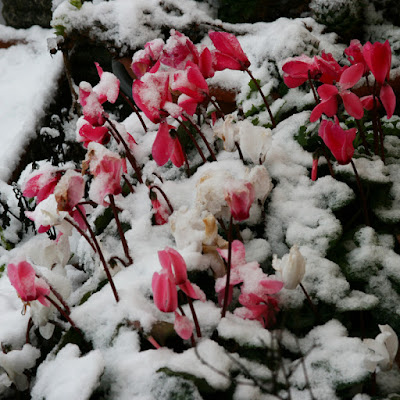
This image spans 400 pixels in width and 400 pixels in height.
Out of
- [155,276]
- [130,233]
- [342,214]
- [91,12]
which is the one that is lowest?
[342,214]

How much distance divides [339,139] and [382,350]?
386mm

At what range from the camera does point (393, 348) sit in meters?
0.68

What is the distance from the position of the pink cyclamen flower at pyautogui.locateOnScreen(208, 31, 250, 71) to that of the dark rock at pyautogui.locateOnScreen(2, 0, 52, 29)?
235 centimetres

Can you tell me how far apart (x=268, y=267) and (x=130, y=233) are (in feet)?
1.04

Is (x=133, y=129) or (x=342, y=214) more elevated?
(x=133, y=129)

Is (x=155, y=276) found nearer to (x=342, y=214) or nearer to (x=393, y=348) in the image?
(x=393, y=348)

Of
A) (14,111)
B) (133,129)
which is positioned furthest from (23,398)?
(14,111)

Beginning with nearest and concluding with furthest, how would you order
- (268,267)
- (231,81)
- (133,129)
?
(268,267)
(133,129)
(231,81)

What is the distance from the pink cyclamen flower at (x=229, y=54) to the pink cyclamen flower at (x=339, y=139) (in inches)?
12.2

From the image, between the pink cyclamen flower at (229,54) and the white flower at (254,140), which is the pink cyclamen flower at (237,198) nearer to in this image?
the white flower at (254,140)

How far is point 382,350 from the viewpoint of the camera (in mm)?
666

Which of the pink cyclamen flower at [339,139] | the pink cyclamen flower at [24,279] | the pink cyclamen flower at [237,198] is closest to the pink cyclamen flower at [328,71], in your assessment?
Result: the pink cyclamen flower at [339,139]

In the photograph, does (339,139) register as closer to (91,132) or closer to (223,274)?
(223,274)

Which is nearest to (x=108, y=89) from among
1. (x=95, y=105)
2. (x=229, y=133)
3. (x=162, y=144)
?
(x=95, y=105)
